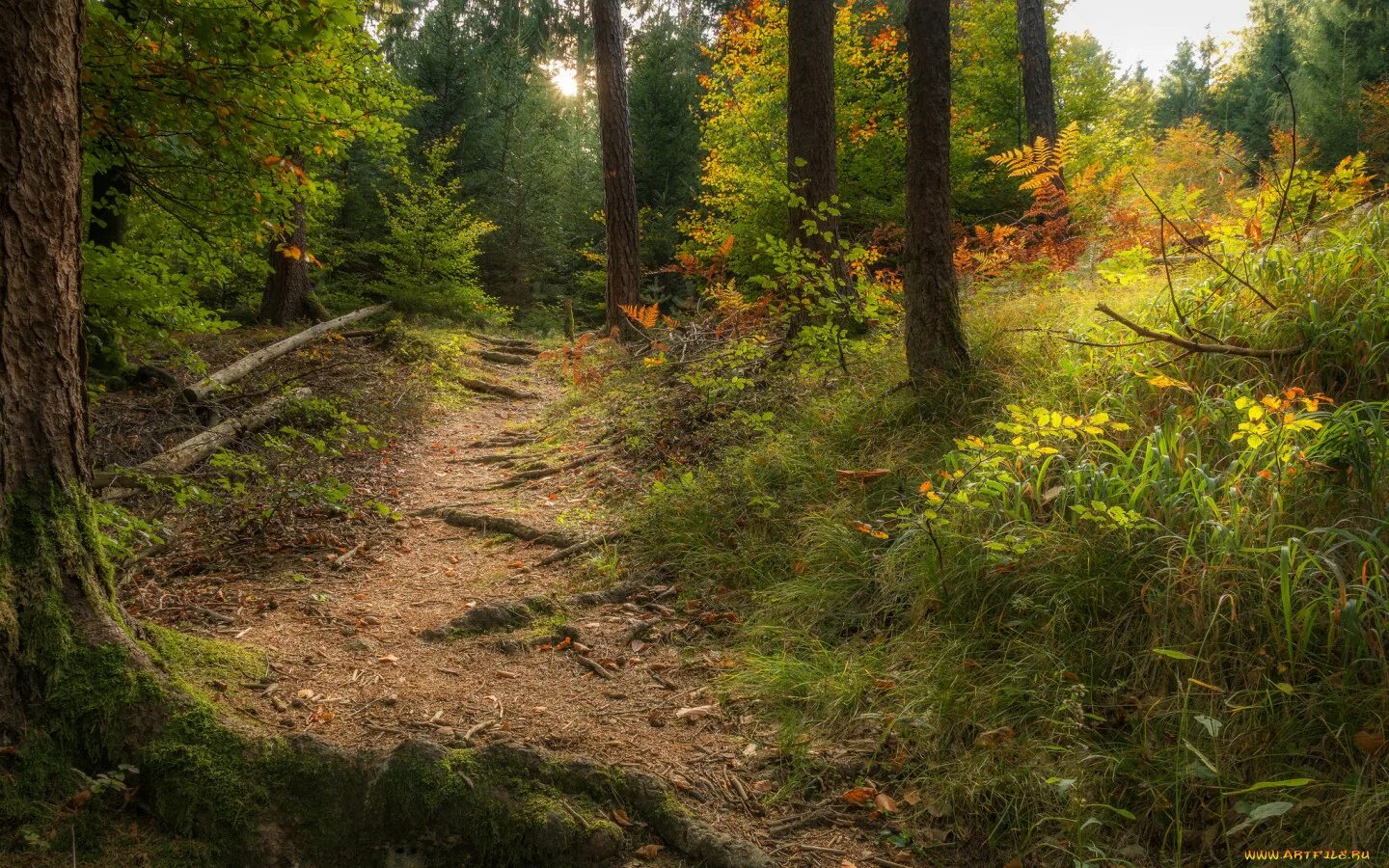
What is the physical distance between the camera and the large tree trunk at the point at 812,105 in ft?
21.8

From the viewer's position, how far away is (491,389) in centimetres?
1106

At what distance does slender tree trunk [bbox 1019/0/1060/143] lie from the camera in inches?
432

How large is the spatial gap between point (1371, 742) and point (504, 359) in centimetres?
1287

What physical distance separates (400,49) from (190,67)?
20.0 m

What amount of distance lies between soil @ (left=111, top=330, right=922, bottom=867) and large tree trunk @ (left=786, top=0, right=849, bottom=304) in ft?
9.77

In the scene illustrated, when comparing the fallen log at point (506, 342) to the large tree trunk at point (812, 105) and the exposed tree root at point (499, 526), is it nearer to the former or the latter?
the large tree trunk at point (812, 105)

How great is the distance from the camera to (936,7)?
4.56 meters

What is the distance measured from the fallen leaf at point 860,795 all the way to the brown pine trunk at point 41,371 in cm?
257

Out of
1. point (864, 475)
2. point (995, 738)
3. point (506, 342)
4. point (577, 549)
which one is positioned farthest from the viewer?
point (506, 342)

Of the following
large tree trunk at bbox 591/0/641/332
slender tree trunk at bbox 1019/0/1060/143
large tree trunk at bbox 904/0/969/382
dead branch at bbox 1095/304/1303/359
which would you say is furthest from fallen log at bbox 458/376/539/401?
dead branch at bbox 1095/304/1303/359

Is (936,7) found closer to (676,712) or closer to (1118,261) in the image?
(1118,261)

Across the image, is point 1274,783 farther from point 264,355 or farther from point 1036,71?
point 1036,71

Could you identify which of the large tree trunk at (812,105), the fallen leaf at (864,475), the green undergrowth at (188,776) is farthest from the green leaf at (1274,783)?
the large tree trunk at (812,105)

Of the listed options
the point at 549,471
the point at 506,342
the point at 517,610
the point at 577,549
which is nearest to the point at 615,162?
the point at 506,342
